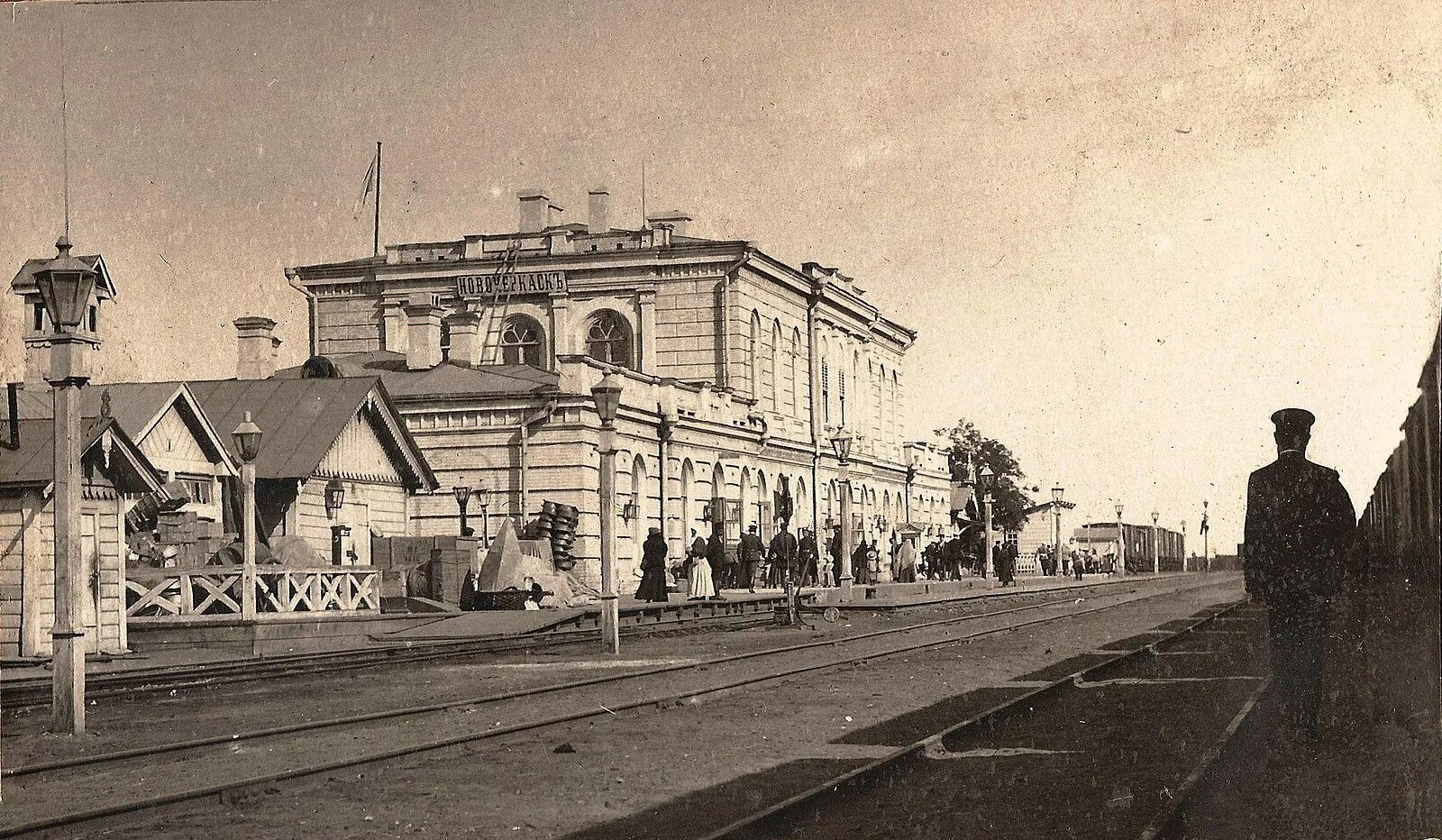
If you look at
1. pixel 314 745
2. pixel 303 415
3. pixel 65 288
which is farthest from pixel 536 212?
pixel 314 745

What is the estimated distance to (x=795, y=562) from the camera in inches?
2035

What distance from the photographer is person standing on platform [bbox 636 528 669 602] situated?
121ft

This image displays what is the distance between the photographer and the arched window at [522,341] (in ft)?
196

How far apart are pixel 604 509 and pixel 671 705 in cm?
922

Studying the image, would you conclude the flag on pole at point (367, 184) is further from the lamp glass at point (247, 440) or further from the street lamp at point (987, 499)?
the street lamp at point (987, 499)

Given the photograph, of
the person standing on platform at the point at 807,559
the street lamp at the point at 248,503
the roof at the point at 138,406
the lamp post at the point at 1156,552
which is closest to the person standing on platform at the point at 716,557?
the person standing on platform at the point at 807,559

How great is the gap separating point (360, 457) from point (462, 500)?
6.82 meters

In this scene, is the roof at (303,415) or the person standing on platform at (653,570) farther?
the person standing on platform at (653,570)

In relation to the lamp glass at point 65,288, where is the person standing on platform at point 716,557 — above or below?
below

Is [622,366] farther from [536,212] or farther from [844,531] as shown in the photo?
[844,531]

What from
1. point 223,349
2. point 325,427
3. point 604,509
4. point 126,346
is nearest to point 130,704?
point 126,346

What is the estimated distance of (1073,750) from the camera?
11.6 meters

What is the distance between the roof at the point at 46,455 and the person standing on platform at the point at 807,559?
29.1 meters

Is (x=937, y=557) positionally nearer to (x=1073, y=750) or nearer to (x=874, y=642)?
(x=874, y=642)
